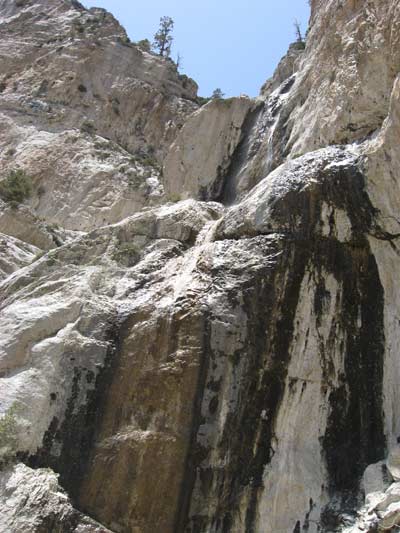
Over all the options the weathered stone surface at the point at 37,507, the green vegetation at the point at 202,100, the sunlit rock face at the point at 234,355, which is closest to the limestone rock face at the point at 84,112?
the green vegetation at the point at 202,100

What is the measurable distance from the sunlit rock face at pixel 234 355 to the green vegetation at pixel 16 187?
1751 centimetres

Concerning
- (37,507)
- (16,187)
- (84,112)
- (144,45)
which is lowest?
(37,507)

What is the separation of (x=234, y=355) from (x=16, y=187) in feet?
78.7

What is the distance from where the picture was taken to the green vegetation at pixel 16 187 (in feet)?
105

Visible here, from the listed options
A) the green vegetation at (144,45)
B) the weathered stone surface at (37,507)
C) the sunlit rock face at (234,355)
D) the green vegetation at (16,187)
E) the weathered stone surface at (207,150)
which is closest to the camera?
the weathered stone surface at (37,507)

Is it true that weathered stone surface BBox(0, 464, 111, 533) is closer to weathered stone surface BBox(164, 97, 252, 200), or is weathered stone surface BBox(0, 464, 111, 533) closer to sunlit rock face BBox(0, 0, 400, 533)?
sunlit rock face BBox(0, 0, 400, 533)

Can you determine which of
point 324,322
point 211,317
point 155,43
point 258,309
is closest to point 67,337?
point 211,317

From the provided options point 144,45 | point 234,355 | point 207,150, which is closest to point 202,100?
point 144,45

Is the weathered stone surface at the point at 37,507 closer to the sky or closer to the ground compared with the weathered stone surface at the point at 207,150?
closer to the ground

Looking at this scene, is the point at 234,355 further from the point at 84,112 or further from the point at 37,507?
the point at 84,112

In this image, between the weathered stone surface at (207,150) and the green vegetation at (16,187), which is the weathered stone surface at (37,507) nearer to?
the weathered stone surface at (207,150)

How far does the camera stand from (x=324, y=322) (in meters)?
12.2

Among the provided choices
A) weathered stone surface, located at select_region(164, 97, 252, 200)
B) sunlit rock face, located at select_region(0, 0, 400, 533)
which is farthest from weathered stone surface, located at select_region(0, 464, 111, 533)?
weathered stone surface, located at select_region(164, 97, 252, 200)

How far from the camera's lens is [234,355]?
11719mm
